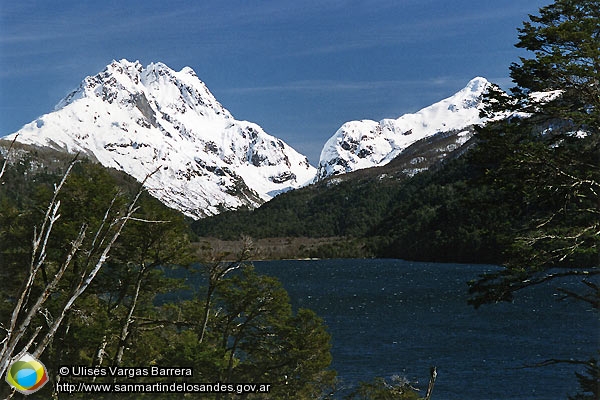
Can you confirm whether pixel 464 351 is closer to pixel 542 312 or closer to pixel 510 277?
pixel 542 312

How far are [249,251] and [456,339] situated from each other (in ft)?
158

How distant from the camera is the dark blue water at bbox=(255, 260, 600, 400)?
5006 centimetres

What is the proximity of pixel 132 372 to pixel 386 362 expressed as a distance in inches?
1561

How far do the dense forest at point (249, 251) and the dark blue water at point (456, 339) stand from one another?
521 inches

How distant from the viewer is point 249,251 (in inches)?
1073

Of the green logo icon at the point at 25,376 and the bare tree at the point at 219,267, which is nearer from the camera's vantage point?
the green logo icon at the point at 25,376

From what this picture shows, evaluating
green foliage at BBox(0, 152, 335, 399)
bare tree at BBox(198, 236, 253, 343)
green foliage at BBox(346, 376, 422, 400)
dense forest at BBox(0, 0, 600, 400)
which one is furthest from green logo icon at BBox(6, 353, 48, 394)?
green foliage at BBox(346, 376, 422, 400)

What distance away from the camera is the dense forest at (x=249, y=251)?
10.1 metres

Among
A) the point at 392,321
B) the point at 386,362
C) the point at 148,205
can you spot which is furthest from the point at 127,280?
the point at 392,321

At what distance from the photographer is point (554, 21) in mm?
16625

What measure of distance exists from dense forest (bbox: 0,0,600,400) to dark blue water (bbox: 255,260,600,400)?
13.2m

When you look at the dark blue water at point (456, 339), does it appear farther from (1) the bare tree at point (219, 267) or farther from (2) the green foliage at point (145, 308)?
(1) the bare tree at point (219, 267)

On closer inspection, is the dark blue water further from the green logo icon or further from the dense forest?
the green logo icon

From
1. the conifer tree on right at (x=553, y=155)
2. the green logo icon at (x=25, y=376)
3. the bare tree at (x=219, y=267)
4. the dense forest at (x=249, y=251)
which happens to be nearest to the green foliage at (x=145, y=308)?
the dense forest at (x=249, y=251)
